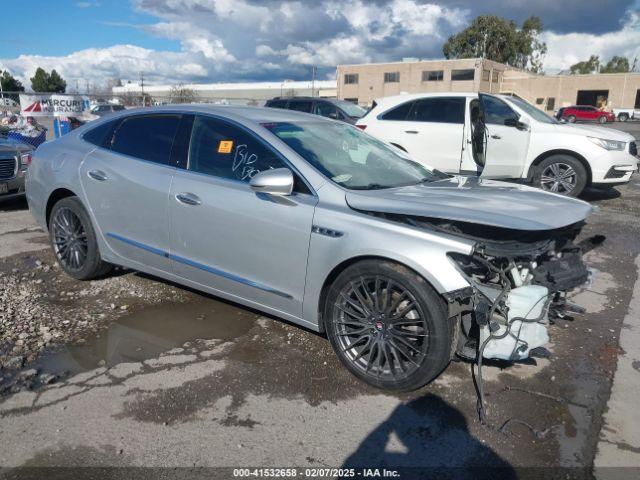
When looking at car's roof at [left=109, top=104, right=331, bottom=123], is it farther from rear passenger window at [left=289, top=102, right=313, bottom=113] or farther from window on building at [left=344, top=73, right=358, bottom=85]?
window on building at [left=344, top=73, right=358, bottom=85]

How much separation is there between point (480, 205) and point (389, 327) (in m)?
0.92

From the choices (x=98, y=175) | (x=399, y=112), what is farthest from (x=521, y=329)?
(x=399, y=112)

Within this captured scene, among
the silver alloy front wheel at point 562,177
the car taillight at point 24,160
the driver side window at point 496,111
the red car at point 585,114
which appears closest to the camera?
the car taillight at point 24,160

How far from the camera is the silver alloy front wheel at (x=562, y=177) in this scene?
332 inches

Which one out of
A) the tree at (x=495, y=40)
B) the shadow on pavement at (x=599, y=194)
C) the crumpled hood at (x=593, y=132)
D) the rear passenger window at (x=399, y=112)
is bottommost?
the shadow on pavement at (x=599, y=194)

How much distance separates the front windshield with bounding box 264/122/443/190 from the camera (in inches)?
Result: 138

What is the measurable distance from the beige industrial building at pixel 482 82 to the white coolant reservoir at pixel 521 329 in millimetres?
61276

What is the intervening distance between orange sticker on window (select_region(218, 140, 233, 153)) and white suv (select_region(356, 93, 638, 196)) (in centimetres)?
541

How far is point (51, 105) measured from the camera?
14.7 metres

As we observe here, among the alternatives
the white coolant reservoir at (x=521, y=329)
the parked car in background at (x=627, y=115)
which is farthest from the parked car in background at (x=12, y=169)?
the parked car in background at (x=627, y=115)

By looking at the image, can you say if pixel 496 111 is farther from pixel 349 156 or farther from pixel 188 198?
pixel 188 198

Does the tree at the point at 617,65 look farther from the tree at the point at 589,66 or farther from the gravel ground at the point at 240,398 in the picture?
the gravel ground at the point at 240,398

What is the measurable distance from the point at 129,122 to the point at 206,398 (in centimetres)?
260

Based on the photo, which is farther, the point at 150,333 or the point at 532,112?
the point at 532,112
